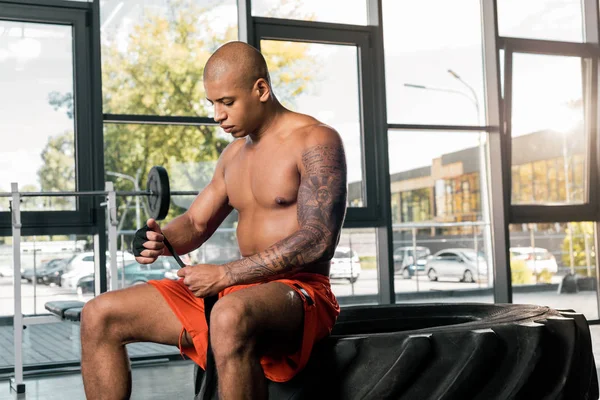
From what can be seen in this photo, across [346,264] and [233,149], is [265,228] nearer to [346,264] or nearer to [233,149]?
[233,149]

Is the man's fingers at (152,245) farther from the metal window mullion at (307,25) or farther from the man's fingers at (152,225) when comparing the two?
the metal window mullion at (307,25)

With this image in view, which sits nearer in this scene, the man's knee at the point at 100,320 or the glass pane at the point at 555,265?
the man's knee at the point at 100,320

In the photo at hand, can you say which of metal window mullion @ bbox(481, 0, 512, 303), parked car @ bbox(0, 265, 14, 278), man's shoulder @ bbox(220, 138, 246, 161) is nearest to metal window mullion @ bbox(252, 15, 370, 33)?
metal window mullion @ bbox(481, 0, 512, 303)

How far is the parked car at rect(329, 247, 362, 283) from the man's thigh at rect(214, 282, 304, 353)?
295 cm

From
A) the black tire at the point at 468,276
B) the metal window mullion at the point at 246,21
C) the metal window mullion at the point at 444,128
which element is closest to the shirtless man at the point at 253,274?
the metal window mullion at the point at 246,21

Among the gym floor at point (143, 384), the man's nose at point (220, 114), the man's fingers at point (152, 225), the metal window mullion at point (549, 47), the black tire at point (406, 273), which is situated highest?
the metal window mullion at point (549, 47)

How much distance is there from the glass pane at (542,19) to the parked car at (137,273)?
275 cm

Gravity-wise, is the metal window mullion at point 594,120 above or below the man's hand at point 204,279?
above

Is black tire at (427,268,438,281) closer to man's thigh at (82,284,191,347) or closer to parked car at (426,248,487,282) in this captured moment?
parked car at (426,248,487,282)

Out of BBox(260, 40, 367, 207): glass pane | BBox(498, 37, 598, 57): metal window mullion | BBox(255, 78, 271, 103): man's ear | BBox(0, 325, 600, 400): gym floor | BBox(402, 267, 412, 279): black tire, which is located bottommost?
BBox(0, 325, 600, 400): gym floor

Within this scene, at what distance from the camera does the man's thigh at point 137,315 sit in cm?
177

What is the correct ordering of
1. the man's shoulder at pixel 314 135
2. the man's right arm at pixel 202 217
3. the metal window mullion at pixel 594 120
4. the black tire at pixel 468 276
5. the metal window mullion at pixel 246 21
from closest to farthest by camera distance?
1. the man's shoulder at pixel 314 135
2. the man's right arm at pixel 202 217
3. the metal window mullion at pixel 246 21
4. the black tire at pixel 468 276
5. the metal window mullion at pixel 594 120

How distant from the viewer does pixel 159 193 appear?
2.04m

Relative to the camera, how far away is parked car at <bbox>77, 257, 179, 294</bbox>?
160 inches
